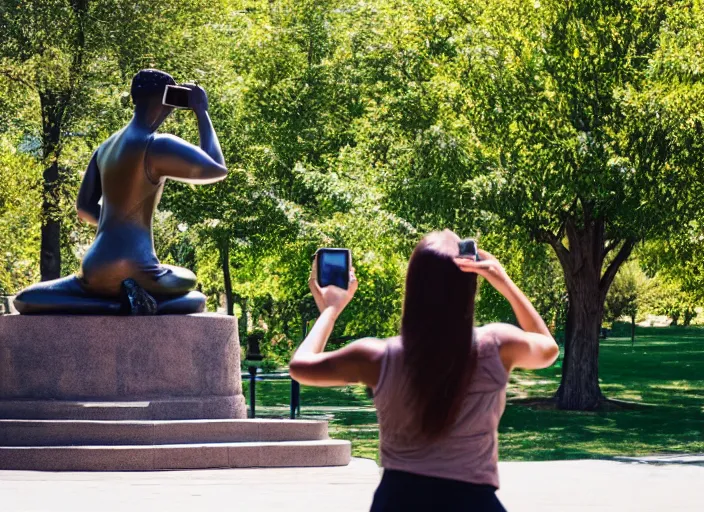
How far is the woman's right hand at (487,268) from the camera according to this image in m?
3.81

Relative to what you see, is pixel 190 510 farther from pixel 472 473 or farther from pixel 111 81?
pixel 111 81

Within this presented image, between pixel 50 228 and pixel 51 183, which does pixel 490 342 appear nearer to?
pixel 51 183

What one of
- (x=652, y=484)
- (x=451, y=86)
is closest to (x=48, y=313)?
(x=652, y=484)

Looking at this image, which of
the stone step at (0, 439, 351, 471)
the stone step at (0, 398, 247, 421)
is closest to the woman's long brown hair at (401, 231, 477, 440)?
the stone step at (0, 439, 351, 471)

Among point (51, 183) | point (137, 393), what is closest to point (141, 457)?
point (137, 393)

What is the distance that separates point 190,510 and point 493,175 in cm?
1534

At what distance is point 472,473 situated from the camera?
380cm

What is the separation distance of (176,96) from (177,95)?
0.04 ft

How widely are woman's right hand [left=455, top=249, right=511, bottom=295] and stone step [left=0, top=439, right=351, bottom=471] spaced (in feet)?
27.8

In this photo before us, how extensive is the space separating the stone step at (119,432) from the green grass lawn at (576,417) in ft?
19.6

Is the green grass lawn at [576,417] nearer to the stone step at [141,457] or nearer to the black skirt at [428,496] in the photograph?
the stone step at [141,457]

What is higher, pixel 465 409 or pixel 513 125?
pixel 513 125

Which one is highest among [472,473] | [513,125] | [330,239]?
[513,125]

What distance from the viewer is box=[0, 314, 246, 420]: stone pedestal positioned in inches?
506
